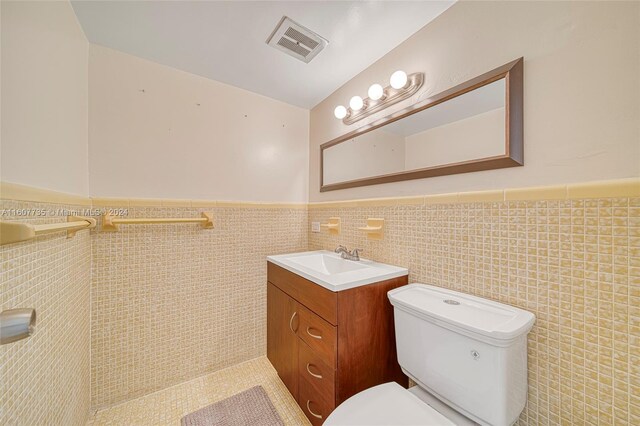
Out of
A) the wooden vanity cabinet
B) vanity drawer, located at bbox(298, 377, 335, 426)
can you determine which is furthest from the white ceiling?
vanity drawer, located at bbox(298, 377, 335, 426)

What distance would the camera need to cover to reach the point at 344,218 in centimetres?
166

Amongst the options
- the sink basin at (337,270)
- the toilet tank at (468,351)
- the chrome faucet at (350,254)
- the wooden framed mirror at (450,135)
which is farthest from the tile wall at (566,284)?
the chrome faucet at (350,254)

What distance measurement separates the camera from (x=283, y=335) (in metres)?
1.43

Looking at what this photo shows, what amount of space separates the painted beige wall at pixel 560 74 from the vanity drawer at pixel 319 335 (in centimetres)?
85

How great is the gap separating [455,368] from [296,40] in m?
1.72

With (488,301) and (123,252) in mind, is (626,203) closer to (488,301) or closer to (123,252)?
(488,301)

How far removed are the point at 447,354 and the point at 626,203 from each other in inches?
27.8

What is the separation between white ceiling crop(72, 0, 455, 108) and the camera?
109 cm

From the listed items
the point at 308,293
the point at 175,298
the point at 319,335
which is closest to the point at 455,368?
the point at 319,335

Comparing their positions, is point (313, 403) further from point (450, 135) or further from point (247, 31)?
point (247, 31)

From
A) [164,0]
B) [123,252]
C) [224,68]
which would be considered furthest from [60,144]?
[224,68]

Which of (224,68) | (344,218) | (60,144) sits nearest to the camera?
(60,144)

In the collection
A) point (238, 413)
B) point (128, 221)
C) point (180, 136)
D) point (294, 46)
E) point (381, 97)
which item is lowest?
point (238, 413)

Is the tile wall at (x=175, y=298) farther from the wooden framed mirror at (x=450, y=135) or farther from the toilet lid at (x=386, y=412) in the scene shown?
the toilet lid at (x=386, y=412)
